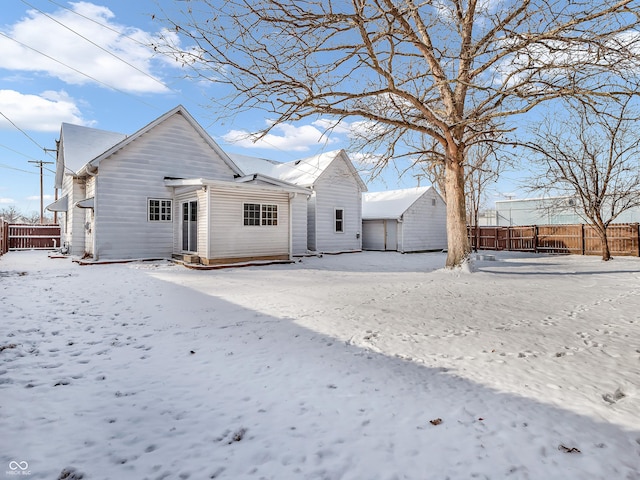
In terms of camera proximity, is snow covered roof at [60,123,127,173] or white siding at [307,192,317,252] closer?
snow covered roof at [60,123,127,173]

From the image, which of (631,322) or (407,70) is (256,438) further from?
(407,70)

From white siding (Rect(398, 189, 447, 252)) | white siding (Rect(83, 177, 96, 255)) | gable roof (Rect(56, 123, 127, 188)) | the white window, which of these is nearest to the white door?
white siding (Rect(398, 189, 447, 252))

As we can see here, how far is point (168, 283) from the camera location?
363 inches

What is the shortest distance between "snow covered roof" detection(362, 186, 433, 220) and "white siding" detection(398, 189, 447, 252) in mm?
399

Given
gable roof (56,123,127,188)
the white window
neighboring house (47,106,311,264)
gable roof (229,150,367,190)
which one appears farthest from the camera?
Answer: the white window

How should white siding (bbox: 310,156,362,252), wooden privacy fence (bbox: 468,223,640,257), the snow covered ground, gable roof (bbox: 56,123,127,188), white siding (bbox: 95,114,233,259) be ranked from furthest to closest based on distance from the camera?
white siding (bbox: 310,156,362,252)
wooden privacy fence (bbox: 468,223,640,257)
gable roof (bbox: 56,123,127,188)
white siding (bbox: 95,114,233,259)
the snow covered ground

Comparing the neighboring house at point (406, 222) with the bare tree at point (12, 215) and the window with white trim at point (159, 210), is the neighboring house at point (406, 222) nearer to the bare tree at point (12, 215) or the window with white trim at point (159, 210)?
the window with white trim at point (159, 210)

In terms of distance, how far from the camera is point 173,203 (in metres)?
14.9

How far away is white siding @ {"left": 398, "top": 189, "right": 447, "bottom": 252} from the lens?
73.6ft

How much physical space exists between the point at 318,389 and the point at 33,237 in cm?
2793

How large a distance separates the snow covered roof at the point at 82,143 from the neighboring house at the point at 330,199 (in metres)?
8.24

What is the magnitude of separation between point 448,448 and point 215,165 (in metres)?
16.0

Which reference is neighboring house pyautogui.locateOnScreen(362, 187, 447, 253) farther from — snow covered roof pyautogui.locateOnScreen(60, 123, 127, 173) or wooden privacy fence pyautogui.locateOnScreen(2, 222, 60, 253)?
wooden privacy fence pyautogui.locateOnScreen(2, 222, 60, 253)

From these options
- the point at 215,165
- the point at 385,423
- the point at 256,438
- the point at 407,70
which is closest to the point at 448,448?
the point at 385,423
